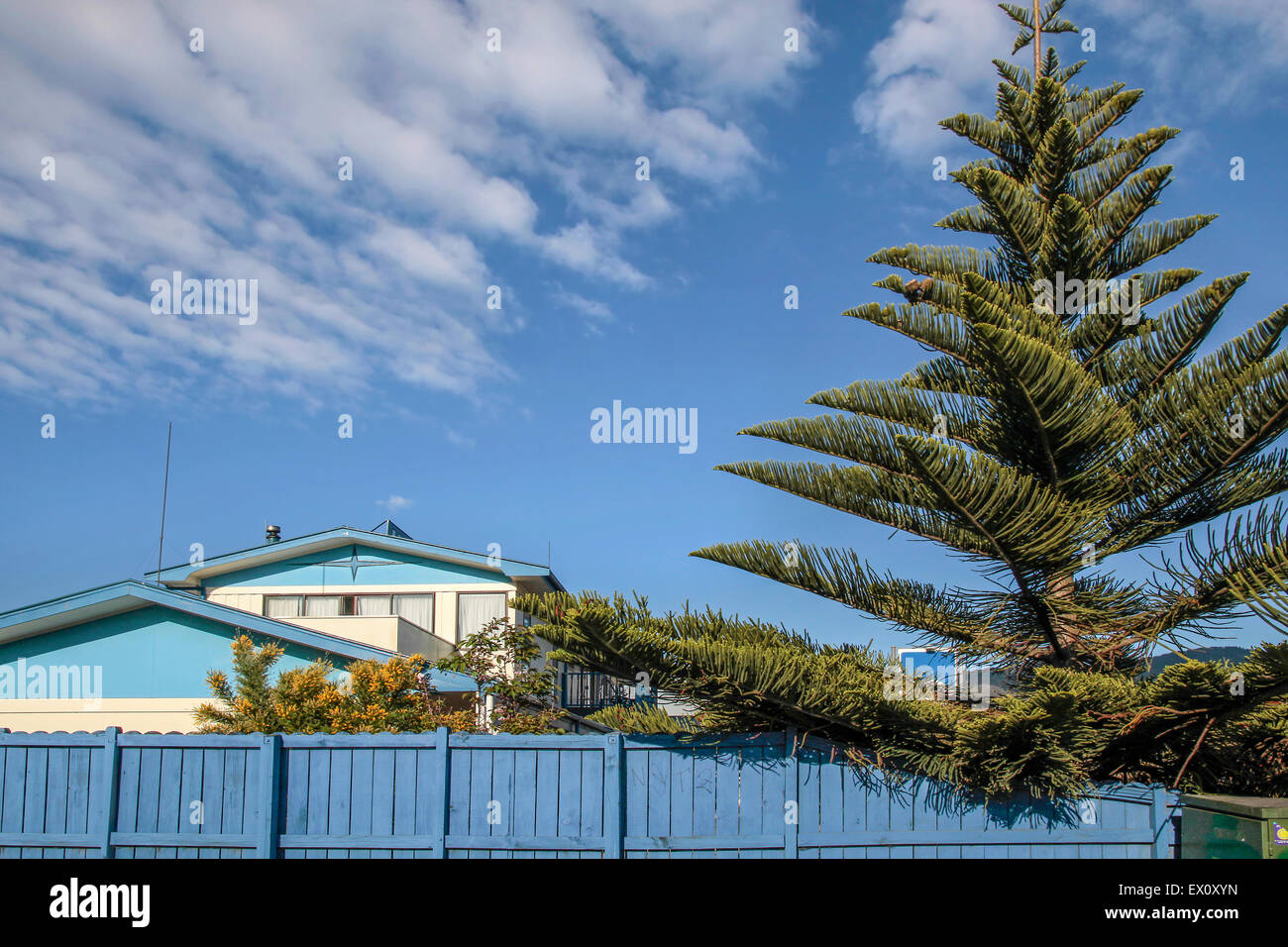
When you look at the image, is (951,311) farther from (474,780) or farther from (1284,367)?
(474,780)

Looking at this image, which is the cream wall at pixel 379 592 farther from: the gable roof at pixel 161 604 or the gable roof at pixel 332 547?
the gable roof at pixel 161 604

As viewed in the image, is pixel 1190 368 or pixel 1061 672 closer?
pixel 1061 672

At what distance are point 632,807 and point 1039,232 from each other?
4647mm

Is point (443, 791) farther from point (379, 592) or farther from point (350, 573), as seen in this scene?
→ point (350, 573)

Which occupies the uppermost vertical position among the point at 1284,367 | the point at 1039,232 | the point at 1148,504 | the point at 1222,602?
the point at 1039,232

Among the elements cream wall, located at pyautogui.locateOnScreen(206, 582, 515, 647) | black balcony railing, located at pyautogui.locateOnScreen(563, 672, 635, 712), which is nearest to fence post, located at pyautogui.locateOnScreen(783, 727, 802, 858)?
cream wall, located at pyautogui.locateOnScreen(206, 582, 515, 647)

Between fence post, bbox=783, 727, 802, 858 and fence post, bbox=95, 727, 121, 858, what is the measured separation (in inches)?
187

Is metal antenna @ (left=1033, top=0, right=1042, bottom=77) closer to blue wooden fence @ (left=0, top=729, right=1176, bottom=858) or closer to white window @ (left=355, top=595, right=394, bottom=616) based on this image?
blue wooden fence @ (left=0, top=729, right=1176, bottom=858)

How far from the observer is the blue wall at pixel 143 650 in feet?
42.8

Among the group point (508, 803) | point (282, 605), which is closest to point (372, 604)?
point (282, 605)

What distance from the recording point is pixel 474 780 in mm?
6742

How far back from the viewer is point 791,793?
6426 mm
